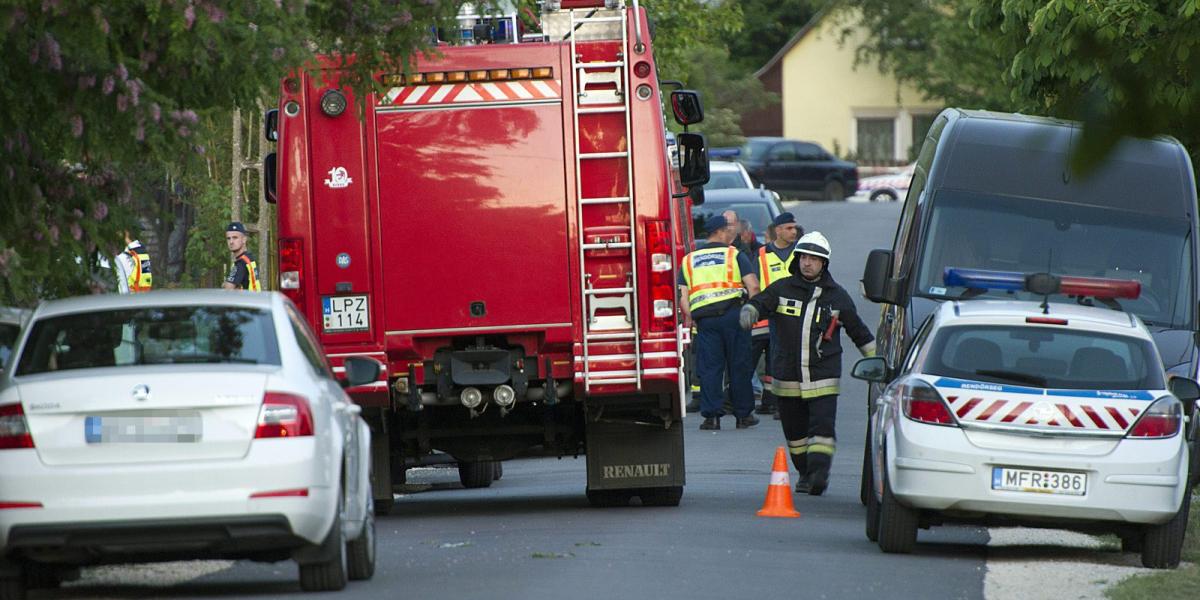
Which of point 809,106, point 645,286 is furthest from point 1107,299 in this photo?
point 809,106

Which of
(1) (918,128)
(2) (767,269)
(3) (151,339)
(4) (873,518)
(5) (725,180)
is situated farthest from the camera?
(1) (918,128)

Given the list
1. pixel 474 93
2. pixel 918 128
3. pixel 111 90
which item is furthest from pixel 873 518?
pixel 918 128

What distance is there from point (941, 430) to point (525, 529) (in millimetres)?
2785

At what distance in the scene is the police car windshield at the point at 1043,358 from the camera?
10883 millimetres

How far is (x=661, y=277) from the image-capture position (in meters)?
12.5

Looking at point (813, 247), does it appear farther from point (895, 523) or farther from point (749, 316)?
point (895, 523)

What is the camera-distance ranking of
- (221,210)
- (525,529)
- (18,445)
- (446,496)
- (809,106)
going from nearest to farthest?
(18,445)
(525,529)
(446,496)
(221,210)
(809,106)

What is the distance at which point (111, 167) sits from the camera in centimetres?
1101

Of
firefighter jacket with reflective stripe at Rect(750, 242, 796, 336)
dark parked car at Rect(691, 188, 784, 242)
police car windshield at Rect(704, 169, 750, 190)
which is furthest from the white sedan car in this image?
police car windshield at Rect(704, 169, 750, 190)

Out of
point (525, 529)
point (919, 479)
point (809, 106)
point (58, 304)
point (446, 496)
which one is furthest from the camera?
point (809, 106)

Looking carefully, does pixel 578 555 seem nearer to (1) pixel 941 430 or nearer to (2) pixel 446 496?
(1) pixel 941 430

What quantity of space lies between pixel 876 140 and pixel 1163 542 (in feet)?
218

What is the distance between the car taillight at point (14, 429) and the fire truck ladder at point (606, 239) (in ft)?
15.4

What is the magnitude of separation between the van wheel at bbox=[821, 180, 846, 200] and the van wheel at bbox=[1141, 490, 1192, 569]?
152 ft
